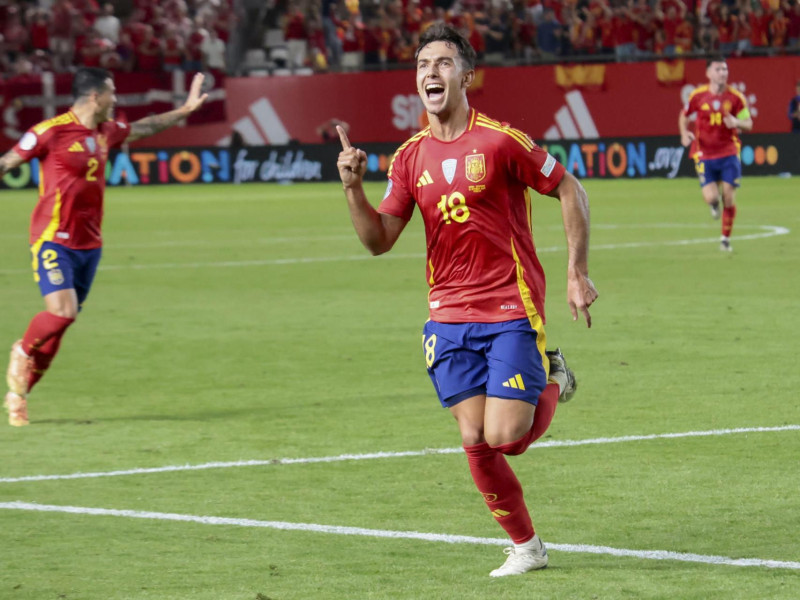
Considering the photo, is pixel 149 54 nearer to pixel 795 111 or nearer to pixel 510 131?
pixel 795 111

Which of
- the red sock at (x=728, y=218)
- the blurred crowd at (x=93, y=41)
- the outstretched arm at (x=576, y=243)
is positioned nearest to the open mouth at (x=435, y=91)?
the outstretched arm at (x=576, y=243)

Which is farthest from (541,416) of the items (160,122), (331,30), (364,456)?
(331,30)

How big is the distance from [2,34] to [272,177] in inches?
319

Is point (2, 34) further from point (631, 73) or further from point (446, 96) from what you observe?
point (446, 96)

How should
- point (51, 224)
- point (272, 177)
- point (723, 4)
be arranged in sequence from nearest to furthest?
point (51, 224)
point (723, 4)
point (272, 177)

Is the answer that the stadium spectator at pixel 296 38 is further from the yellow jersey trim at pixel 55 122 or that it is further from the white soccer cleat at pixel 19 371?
the white soccer cleat at pixel 19 371

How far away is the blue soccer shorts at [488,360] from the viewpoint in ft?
18.9

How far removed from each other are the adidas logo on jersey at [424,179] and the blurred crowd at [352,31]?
96.0 feet

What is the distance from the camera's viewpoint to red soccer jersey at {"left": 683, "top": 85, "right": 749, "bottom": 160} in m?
20.1

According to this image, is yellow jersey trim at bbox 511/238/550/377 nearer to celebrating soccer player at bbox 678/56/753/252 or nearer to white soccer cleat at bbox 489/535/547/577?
white soccer cleat at bbox 489/535/547/577

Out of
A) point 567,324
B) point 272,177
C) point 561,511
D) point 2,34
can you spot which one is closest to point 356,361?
point 567,324

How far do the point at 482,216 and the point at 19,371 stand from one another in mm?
4632

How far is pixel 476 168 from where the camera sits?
590cm

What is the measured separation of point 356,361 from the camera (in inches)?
461
